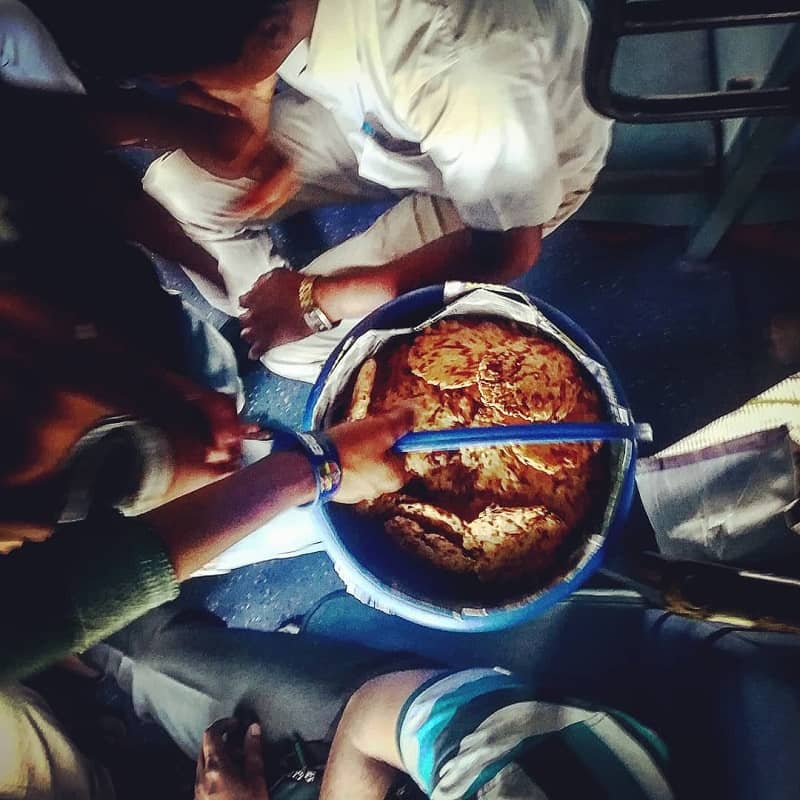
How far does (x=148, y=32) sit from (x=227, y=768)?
66 cm

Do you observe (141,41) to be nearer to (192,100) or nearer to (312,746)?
(192,100)

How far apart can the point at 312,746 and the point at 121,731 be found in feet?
0.63

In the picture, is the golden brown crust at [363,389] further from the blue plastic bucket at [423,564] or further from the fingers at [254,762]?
the fingers at [254,762]

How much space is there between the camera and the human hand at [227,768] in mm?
713

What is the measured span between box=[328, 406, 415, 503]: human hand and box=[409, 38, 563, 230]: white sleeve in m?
0.23

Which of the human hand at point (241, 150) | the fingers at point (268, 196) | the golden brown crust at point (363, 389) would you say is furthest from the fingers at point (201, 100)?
the golden brown crust at point (363, 389)

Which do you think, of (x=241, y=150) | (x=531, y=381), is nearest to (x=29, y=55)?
(x=241, y=150)

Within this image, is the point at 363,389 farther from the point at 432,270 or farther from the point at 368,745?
the point at 368,745

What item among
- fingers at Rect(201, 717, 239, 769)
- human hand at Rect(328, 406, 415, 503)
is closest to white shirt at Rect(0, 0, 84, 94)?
human hand at Rect(328, 406, 415, 503)

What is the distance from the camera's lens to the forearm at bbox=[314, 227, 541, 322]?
2.72ft

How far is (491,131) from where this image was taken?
0.67 meters


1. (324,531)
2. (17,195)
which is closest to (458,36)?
(17,195)

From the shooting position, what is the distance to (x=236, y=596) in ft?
3.04

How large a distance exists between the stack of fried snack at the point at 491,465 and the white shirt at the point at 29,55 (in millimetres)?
433
